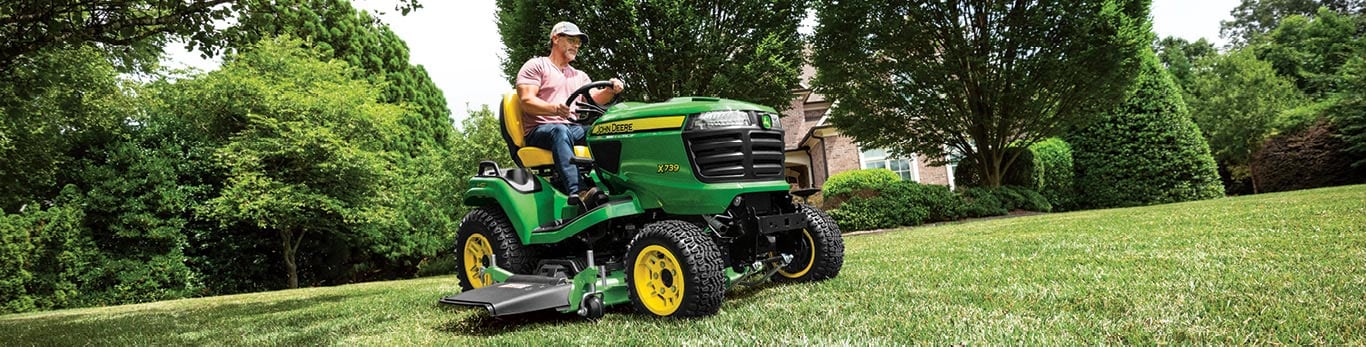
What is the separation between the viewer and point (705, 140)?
3396 mm

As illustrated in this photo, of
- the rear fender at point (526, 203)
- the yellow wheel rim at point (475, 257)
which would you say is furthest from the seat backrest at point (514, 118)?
the yellow wheel rim at point (475, 257)

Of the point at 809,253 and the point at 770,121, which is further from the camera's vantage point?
the point at 809,253

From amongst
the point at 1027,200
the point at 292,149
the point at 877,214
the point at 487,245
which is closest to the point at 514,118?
the point at 487,245

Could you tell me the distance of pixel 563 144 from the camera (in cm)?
396

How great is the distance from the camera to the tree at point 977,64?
12.3 metres

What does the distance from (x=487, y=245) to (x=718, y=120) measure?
204cm

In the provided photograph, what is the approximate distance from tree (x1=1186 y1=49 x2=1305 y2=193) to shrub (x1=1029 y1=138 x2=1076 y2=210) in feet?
26.9

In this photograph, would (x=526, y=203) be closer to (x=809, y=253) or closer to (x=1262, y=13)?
(x=809, y=253)

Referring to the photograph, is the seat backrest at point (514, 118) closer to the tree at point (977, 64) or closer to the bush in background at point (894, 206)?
the bush in background at point (894, 206)

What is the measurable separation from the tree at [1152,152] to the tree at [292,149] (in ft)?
53.7

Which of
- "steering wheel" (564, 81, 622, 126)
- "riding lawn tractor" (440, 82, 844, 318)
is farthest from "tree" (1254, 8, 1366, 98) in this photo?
"steering wheel" (564, 81, 622, 126)

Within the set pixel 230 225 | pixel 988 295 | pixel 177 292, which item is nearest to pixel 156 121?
pixel 230 225

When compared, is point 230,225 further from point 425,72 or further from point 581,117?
point 581,117

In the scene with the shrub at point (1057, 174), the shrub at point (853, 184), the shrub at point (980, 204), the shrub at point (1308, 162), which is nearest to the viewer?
the shrub at point (980, 204)
